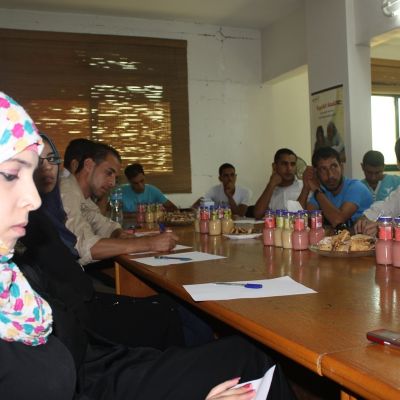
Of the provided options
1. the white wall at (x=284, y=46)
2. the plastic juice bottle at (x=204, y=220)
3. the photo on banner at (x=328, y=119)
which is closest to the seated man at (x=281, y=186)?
the photo on banner at (x=328, y=119)

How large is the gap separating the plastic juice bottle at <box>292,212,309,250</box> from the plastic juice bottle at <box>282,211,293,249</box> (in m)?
0.02

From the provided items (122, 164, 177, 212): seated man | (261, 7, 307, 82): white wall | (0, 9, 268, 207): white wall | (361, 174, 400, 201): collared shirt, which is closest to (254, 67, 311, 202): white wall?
(0, 9, 268, 207): white wall

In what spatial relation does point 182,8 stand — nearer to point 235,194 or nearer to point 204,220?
point 235,194

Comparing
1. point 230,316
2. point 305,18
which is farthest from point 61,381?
point 305,18

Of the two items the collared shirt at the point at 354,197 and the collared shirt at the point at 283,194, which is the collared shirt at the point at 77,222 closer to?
the collared shirt at the point at 354,197

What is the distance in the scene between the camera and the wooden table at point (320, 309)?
75cm

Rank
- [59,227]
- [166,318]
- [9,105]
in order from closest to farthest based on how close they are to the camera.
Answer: [9,105] → [59,227] → [166,318]

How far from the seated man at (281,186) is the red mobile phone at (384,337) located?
3.06 meters

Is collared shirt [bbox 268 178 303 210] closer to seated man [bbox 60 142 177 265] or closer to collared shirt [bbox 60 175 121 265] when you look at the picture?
seated man [bbox 60 142 177 265]

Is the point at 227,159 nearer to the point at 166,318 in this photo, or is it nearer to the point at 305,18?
the point at 305,18

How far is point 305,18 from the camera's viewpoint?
511 centimetres

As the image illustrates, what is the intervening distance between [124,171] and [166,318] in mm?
3544

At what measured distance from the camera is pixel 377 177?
4109mm

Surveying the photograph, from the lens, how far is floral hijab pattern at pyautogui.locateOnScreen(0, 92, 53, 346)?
0.78 meters
